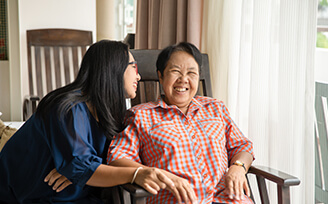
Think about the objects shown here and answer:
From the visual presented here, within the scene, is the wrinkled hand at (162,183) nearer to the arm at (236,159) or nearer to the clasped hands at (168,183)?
the clasped hands at (168,183)

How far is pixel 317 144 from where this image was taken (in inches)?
75.9

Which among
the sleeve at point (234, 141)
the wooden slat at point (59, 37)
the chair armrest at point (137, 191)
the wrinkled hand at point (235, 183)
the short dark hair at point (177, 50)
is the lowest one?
the wrinkled hand at point (235, 183)

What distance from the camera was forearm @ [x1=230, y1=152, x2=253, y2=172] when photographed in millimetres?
1668

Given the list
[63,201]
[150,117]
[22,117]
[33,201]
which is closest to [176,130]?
[150,117]

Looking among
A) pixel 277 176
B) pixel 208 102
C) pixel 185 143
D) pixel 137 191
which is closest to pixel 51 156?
pixel 137 191

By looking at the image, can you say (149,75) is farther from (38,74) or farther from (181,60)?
(38,74)

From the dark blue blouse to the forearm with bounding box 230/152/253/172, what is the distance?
0.57m

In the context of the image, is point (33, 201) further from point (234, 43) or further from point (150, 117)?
point (234, 43)

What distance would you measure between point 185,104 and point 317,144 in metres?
0.70

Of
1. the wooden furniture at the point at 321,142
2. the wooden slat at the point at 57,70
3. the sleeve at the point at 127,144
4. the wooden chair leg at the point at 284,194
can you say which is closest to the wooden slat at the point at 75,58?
the wooden slat at the point at 57,70

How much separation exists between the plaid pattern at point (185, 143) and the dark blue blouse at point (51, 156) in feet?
0.52

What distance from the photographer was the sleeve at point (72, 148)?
1.40 metres

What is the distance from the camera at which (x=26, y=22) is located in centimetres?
345

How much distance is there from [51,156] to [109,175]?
0.82 ft
